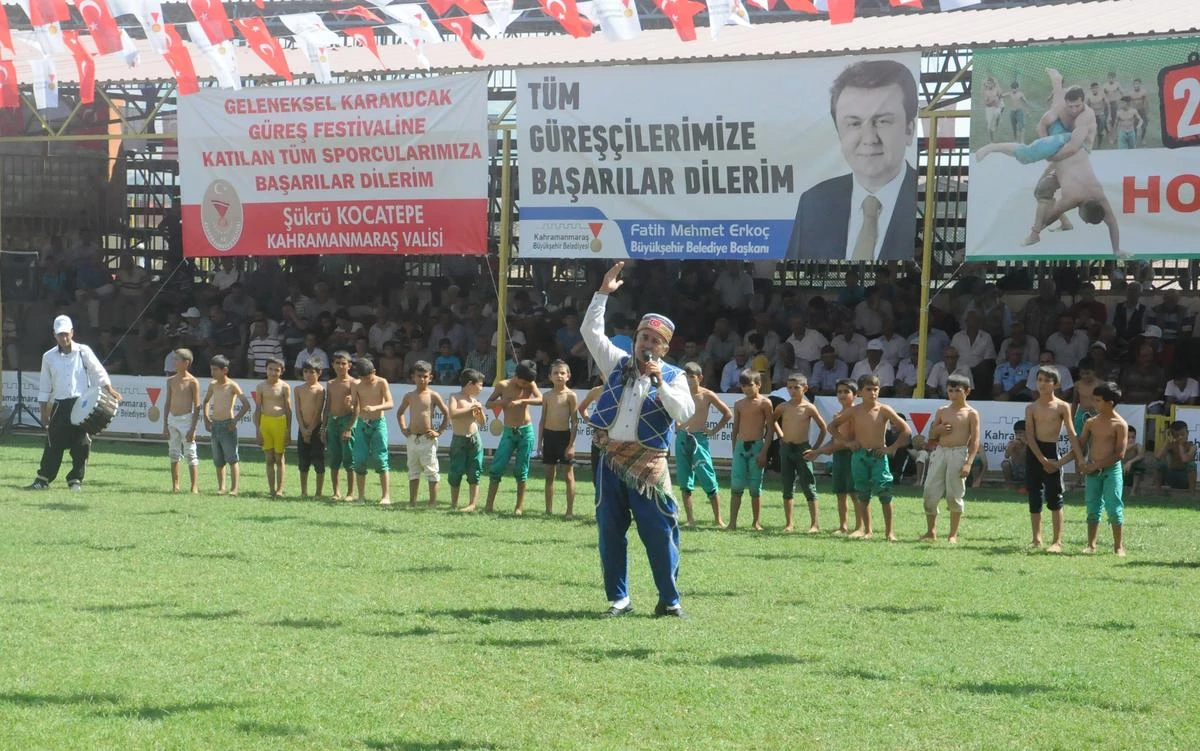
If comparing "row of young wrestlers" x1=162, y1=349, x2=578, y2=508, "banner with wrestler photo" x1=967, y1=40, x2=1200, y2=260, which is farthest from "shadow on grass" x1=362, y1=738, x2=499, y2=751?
"banner with wrestler photo" x1=967, y1=40, x2=1200, y2=260

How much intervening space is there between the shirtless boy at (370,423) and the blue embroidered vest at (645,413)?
7.89m

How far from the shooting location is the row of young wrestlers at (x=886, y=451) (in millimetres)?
13234

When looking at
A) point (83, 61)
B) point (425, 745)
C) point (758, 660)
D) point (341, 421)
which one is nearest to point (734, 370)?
point (341, 421)

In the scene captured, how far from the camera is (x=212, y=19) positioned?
19.4 metres

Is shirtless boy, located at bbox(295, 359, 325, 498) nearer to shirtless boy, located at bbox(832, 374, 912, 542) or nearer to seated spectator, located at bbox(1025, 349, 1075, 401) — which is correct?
shirtless boy, located at bbox(832, 374, 912, 542)

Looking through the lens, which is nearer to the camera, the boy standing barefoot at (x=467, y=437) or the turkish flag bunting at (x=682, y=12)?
the boy standing barefoot at (x=467, y=437)

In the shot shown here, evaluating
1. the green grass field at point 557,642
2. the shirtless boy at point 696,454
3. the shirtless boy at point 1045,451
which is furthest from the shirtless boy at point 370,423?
the shirtless boy at point 1045,451

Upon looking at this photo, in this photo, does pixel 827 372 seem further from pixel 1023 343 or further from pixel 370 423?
pixel 370 423

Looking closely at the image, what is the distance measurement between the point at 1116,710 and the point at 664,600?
2981 millimetres

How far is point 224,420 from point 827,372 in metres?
8.41

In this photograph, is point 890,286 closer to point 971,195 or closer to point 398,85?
point 971,195

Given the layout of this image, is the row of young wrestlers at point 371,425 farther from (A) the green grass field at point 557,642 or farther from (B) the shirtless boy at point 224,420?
(A) the green grass field at point 557,642

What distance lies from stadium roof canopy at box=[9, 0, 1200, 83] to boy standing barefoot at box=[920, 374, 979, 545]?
5.53 m

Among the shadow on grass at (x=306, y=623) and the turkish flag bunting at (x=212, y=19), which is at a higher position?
the turkish flag bunting at (x=212, y=19)
